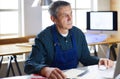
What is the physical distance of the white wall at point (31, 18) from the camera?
417 cm

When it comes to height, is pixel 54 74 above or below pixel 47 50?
below

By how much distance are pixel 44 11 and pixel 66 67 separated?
8.73ft

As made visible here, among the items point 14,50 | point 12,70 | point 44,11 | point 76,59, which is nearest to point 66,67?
point 76,59

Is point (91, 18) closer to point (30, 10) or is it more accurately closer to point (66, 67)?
point (30, 10)

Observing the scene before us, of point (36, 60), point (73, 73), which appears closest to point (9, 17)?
point (36, 60)

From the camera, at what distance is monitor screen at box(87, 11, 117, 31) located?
4.18 metres

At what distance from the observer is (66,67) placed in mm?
1995

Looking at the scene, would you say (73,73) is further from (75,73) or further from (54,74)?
(54,74)

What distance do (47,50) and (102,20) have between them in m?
2.51

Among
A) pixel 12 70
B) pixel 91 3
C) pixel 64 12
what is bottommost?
pixel 12 70

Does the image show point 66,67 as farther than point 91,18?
No

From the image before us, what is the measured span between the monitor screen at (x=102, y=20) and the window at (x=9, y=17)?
122 cm

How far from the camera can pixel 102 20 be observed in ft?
14.0

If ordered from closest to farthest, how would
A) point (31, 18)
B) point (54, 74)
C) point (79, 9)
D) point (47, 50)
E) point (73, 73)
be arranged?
point (54, 74)
point (73, 73)
point (47, 50)
point (31, 18)
point (79, 9)
